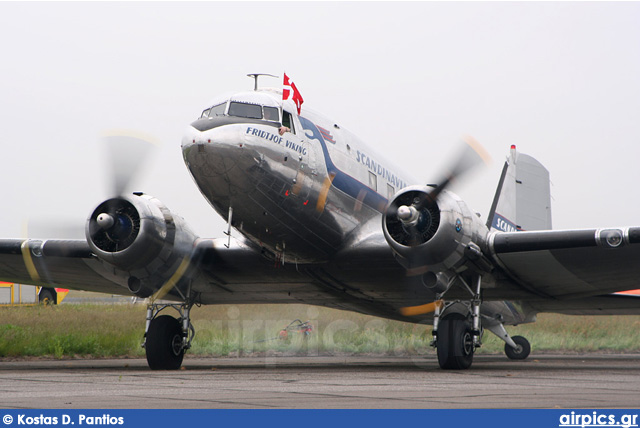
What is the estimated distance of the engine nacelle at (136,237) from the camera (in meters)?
13.3

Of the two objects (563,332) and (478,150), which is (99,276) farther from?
(563,332)

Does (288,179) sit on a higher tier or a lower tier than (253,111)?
lower

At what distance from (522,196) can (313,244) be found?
768cm

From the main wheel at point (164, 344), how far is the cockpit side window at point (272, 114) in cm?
448

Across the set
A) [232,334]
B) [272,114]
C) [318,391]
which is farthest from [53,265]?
[318,391]

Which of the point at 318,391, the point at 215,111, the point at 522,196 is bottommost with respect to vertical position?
the point at 318,391

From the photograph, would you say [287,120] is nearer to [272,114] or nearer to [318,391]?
[272,114]

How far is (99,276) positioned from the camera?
16.7m

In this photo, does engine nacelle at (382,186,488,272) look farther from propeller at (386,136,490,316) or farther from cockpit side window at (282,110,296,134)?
cockpit side window at (282,110,296,134)

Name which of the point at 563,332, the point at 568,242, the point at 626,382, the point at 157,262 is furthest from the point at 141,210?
the point at 563,332

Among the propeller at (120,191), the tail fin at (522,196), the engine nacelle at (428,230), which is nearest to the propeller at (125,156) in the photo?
the propeller at (120,191)

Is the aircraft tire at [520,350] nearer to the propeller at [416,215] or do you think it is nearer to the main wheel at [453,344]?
the main wheel at [453,344]

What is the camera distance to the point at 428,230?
1252cm

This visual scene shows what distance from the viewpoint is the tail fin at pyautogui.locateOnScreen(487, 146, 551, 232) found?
19.0 meters
